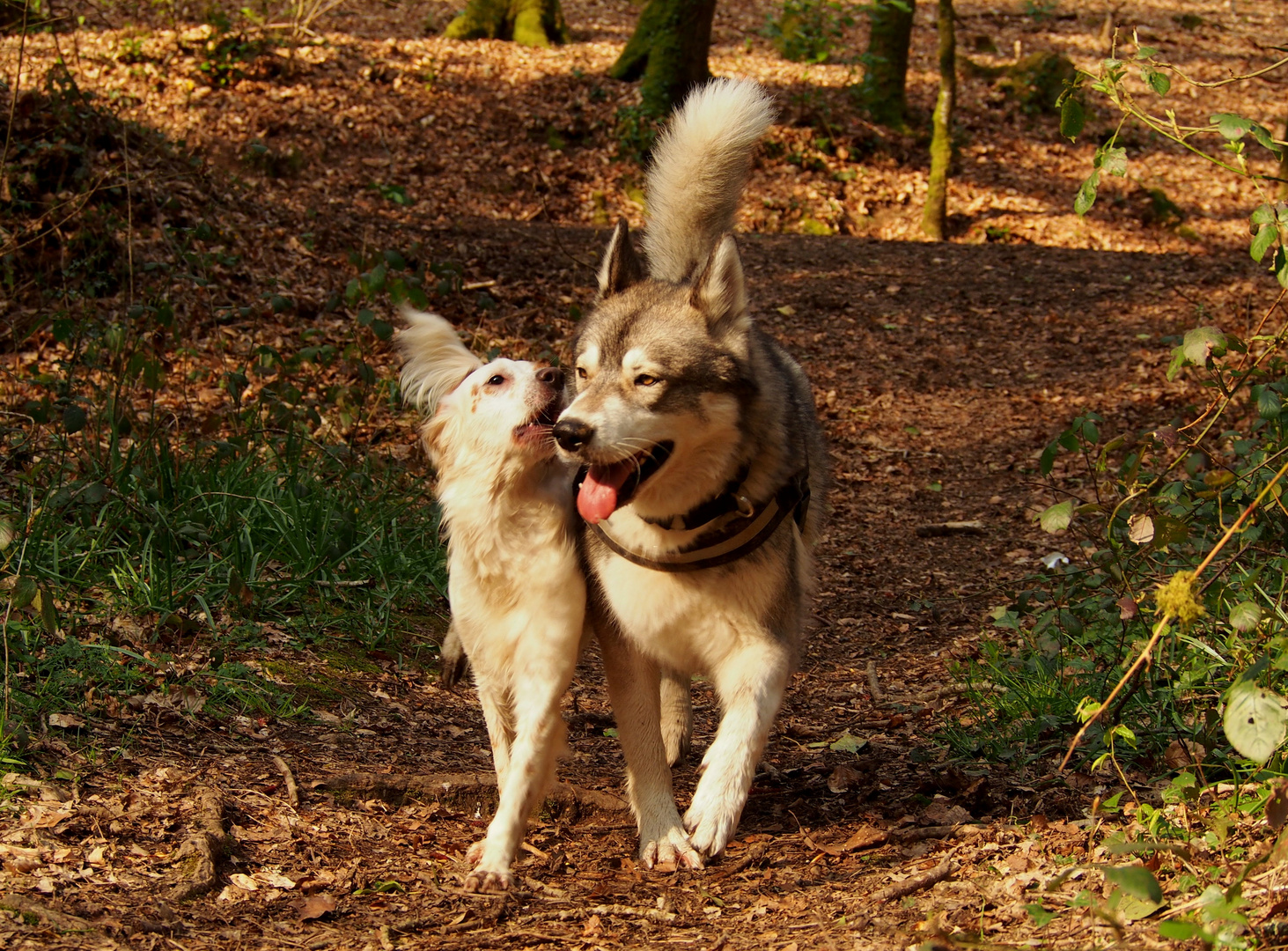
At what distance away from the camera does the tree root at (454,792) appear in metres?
3.50

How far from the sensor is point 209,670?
3994mm

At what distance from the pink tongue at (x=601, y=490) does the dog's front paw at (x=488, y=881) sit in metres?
0.97

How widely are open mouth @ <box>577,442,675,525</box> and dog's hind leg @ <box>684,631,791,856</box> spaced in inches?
22.5

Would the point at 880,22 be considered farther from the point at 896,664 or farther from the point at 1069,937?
the point at 1069,937

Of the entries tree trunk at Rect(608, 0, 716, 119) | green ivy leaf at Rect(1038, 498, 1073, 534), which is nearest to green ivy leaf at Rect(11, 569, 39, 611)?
green ivy leaf at Rect(1038, 498, 1073, 534)

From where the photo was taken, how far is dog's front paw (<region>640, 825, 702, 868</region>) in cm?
323

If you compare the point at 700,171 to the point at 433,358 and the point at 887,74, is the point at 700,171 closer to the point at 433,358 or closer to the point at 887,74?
the point at 433,358

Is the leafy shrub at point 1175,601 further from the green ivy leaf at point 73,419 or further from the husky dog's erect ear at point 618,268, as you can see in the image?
the green ivy leaf at point 73,419

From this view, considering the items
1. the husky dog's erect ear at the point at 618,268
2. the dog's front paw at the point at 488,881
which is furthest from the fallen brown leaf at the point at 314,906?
the husky dog's erect ear at the point at 618,268

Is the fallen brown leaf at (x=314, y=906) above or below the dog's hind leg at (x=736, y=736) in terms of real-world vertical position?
below

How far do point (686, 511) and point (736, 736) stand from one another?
2.17 ft

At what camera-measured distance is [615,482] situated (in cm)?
318

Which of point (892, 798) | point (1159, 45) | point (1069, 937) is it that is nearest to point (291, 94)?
point (892, 798)

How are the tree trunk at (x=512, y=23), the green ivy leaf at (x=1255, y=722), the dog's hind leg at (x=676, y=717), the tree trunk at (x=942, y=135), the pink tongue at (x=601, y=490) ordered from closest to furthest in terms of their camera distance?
the green ivy leaf at (x=1255, y=722) → the pink tongue at (x=601, y=490) → the dog's hind leg at (x=676, y=717) → the tree trunk at (x=942, y=135) → the tree trunk at (x=512, y=23)
